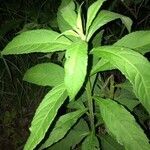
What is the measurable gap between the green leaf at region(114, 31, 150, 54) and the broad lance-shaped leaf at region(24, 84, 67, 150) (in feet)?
1.70

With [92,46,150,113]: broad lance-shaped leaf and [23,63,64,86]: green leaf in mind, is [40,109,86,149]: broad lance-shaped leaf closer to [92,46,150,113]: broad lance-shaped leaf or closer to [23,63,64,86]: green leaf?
[23,63,64,86]: green leaf

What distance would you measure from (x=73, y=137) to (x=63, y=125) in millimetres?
299

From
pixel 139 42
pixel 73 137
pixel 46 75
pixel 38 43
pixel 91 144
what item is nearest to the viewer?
pixel 38 43

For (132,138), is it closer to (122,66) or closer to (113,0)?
(122,66)

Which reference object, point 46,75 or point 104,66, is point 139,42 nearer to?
point 104,66

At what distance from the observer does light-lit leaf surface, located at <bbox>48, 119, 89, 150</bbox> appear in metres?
2.11

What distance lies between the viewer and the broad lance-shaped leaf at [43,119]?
1.39 meters

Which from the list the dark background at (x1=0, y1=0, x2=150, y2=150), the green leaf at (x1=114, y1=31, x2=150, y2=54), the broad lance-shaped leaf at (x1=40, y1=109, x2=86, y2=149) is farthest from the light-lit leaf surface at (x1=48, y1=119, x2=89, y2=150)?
the dark background at (x1=0, y1=0, x2=150, y2=150)

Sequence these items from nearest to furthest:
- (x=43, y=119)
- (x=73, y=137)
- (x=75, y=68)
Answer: (x=75, y=68), (x=43, y=119), (x=73, y=137)

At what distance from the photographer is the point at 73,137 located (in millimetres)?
2131

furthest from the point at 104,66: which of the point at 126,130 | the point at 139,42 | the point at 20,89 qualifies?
the point at 20,89

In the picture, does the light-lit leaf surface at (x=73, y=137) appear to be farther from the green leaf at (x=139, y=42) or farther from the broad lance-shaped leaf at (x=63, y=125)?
the green leaf at (x=139, y=42)

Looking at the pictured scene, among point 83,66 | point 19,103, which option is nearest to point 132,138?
point 83,66

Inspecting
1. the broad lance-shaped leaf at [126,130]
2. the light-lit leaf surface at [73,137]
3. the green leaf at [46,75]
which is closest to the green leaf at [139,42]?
the broad lance-shaped leaf at [126,130]
